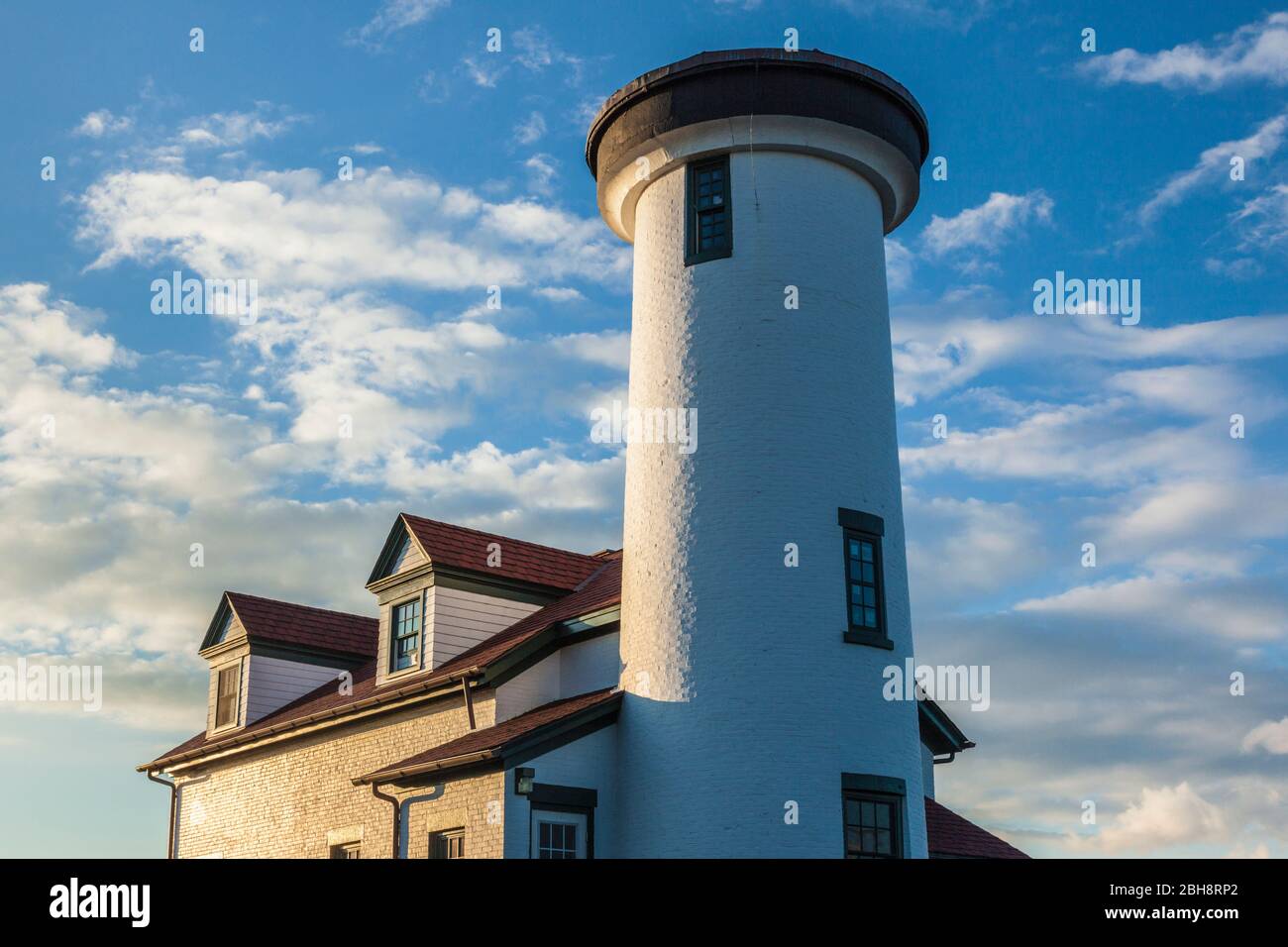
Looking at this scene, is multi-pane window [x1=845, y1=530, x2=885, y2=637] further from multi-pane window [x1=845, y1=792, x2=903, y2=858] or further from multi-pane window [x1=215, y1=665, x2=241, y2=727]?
multi-pane window [x1=215, y1=665, x2=241, y2=727]

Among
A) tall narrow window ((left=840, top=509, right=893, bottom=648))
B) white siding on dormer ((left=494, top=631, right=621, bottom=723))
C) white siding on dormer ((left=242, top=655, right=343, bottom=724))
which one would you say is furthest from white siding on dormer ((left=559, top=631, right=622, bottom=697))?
white siding on dormer ((left=242, top=655, right=343, bottom=724))

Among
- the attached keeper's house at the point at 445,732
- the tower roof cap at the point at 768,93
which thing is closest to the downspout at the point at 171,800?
the attached keeper's house at the point at 445,732

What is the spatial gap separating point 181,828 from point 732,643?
687 inches

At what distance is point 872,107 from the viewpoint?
22984 mm

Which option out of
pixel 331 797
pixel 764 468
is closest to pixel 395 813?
pixel 331 797

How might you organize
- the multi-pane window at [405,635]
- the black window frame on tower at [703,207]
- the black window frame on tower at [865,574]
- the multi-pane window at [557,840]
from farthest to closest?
the multi-pane window at [405,635], the black window frame on tower at [703,207], the black window frame on tower at [865,574], the multi-pane window at [557,840]

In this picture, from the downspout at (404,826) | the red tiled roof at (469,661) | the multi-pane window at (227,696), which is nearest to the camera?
the downspout at (404,826)

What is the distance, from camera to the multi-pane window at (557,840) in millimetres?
20375

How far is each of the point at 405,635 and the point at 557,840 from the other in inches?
A: 293

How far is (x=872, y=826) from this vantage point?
2045 centimetres

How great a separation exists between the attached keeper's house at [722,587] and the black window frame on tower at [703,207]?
0.04 meters

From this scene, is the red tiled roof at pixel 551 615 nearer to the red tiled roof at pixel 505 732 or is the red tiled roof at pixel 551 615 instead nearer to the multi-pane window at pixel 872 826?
the red tiled roof at pixel 505 732

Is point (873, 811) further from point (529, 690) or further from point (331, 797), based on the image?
point (331, 797)
